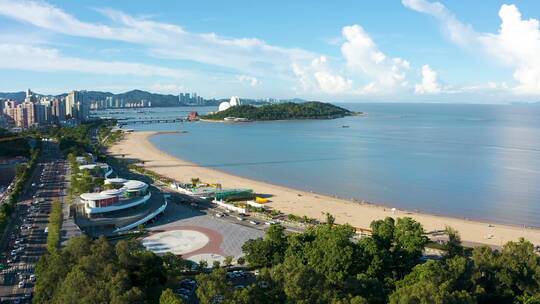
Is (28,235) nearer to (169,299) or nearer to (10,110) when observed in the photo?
(169,299)

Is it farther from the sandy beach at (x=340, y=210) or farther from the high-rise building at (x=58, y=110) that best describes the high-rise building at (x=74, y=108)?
the sandy beach at (x=340, y=210)

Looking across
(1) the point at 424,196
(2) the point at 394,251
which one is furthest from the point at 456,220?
(2) the point at 394,251

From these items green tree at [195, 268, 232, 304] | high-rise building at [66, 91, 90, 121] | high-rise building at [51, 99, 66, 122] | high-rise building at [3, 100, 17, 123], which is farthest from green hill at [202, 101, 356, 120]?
green tree at [195, 268, 232, 304]

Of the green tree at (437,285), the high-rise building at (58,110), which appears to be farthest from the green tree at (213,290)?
the high-rise building at (58,110)

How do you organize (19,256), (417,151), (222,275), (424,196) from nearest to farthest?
(222,275), (19,256), (424,196), (417,151)

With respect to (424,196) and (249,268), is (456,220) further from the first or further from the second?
(249,268)

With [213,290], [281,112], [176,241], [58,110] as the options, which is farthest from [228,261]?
[281,112]
